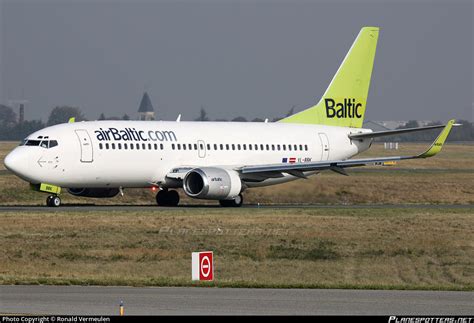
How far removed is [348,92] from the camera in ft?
196

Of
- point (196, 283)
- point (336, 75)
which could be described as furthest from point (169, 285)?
point (336, 75)

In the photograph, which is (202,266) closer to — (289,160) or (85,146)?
(85,146)

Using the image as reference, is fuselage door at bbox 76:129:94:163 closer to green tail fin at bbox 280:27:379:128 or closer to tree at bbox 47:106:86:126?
green tail fin at bbox 280:27:379:128

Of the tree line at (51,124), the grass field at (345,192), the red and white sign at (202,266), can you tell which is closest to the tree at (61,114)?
the tree line at (51,124)

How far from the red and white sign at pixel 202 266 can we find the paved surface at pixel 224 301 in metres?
1.70

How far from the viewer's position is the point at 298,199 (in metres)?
50.9

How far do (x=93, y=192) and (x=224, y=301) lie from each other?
29.4 m

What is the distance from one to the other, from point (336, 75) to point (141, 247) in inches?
1086

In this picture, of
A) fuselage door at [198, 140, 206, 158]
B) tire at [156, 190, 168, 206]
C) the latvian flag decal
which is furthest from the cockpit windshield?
the latvian flag decal

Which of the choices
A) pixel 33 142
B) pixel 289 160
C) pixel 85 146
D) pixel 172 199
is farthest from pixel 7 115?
pixel 85 146

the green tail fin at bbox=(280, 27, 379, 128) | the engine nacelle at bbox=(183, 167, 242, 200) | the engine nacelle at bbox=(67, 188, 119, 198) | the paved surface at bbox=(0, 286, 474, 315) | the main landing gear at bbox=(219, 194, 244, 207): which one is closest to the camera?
the paved surface at bbox=(0, 286, 474, 315)

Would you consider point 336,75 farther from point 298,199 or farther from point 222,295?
point 222,295

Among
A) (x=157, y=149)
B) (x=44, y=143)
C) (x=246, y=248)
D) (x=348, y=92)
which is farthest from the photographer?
(x=348, y=92)

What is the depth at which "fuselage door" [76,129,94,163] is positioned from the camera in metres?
47.5
